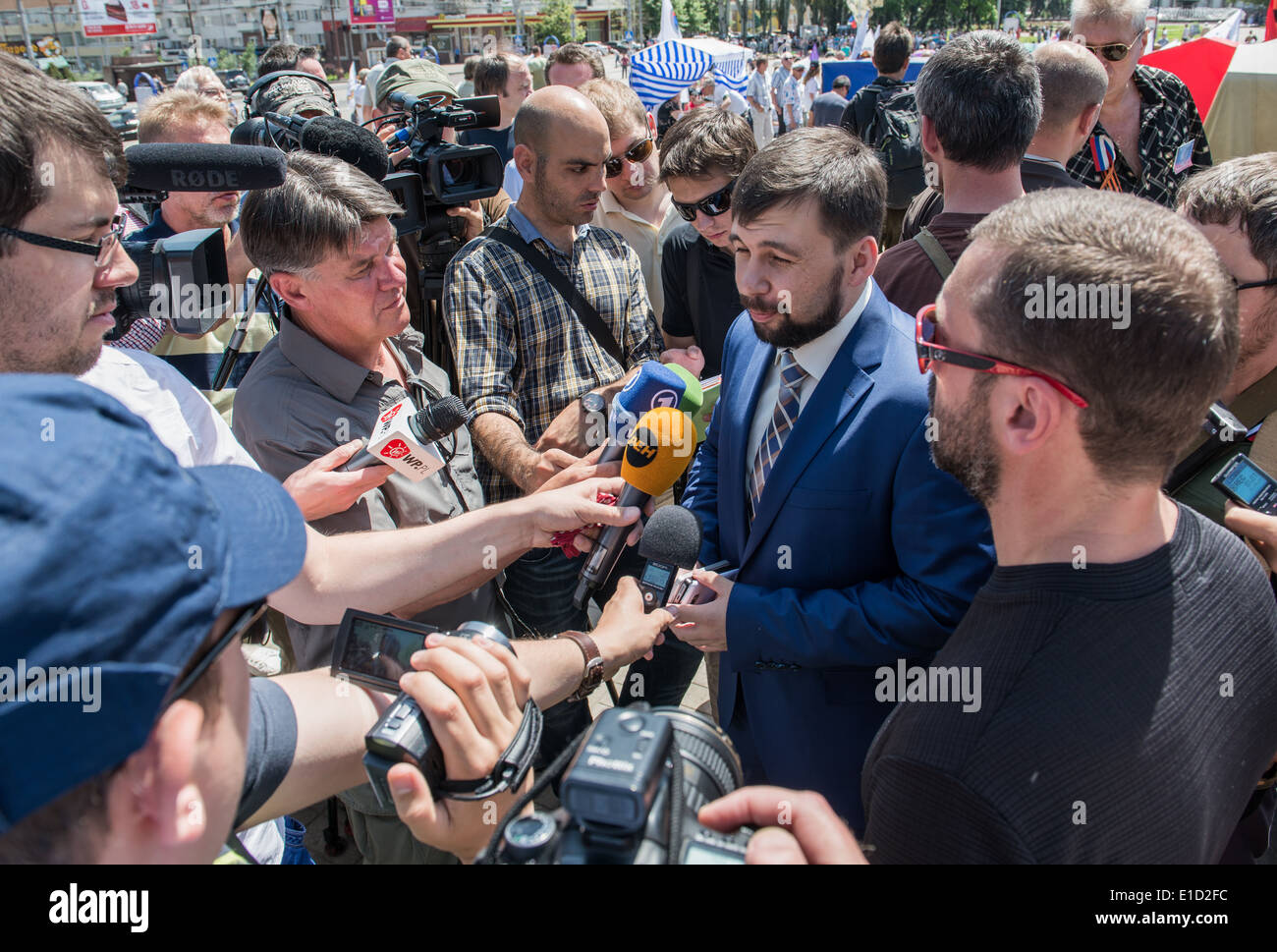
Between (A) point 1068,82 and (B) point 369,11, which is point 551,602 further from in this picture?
(B) point 369,11

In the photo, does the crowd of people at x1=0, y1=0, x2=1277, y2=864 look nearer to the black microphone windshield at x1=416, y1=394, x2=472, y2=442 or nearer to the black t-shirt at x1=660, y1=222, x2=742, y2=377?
the black t-shirt at x1=660, y1=222, x2=742, y2=377

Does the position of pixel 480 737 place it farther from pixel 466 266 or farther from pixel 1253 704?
pixel 466 266

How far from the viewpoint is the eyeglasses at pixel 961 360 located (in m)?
1.41

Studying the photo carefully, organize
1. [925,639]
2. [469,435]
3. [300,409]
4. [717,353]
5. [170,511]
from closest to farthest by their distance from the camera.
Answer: [170,511], [925,639], [300,409], [469,435], [717,353]

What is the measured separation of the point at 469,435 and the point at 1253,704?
248 cm

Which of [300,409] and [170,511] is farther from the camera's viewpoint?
[300,409]

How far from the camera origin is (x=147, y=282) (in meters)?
2.25

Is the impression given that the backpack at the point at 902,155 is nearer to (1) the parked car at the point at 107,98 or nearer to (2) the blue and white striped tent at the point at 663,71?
(2) the blue and white striped tent at the point at 663,71

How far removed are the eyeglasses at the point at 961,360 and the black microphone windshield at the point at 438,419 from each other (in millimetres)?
1249

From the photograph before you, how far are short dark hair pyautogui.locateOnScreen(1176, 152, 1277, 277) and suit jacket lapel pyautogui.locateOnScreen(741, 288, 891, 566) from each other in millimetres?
861

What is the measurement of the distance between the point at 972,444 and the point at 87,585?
1.38 meters

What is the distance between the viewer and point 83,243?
183cm

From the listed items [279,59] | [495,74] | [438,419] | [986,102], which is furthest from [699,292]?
[279,59]

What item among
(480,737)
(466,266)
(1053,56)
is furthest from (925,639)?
(1053,56)
